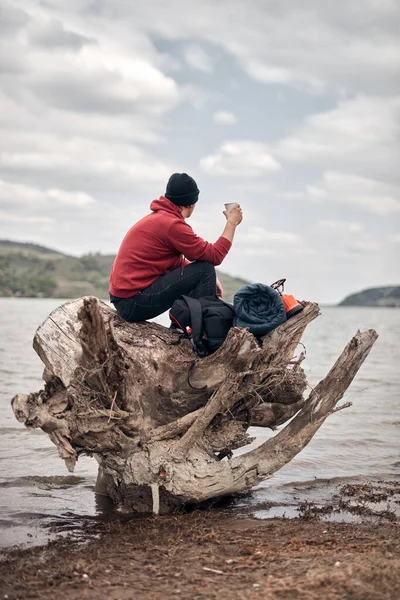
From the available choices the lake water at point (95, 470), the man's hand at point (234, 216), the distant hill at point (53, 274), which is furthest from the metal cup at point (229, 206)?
the distant hill at point (53, 274)

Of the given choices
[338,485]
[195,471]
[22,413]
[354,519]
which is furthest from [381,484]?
[22,413]

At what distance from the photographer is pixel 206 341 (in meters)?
7.83

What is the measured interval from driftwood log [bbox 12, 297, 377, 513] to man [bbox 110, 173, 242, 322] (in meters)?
0.37

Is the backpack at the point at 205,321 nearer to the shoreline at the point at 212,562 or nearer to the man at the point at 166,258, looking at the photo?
the man at the point at 166,258

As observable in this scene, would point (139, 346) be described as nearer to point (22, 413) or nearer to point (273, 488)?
point (22, 413)

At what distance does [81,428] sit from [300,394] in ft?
9.43

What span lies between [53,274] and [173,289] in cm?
13878

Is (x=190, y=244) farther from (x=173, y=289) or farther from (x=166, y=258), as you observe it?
(x=173, y=289)

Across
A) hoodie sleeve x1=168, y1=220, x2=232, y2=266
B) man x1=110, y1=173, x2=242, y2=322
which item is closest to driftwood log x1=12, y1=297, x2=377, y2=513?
man x1=110, y1=173, x2=242, y2=322

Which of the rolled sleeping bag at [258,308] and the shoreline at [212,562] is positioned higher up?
the rolled sleeping bag at [258,308]

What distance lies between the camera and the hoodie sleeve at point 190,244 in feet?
25.8

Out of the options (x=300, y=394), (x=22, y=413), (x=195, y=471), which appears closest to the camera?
(x=22, y=413)

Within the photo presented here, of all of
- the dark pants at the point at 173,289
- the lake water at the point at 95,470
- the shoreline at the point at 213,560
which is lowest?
the lake water at the point at 95,470

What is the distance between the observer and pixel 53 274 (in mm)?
143375
